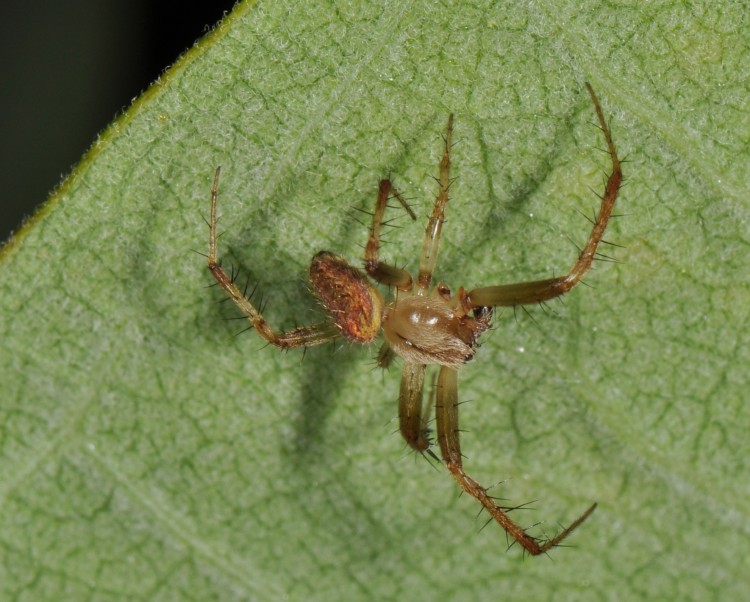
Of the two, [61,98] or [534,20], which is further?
[61,98]

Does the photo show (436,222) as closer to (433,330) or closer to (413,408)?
(433,330)

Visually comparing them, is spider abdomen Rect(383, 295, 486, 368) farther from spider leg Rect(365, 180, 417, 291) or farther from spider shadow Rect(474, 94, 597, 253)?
spider shadow Rect(474, 94, 597, 253)

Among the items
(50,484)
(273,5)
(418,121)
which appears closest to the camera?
(273,5)

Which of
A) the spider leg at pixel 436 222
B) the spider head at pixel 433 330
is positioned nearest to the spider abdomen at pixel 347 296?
the spider head at pixel 433 330

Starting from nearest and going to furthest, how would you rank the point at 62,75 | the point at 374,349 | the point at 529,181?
1. the point at 529,181
2. the point at 374,349
3. the point at 62,75

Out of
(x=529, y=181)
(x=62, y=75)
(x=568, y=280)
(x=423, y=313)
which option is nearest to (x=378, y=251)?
(x=423, y=313)

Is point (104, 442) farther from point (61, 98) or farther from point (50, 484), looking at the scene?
point (61, 98)

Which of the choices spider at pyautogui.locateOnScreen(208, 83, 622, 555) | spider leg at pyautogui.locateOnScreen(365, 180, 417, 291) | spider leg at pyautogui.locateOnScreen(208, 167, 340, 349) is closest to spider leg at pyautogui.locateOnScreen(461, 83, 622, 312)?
spider at pyautogui.locateOnScreen(208, 83, 622, 555)

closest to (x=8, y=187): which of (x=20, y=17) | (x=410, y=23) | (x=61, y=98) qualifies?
(x=61, y=98)
